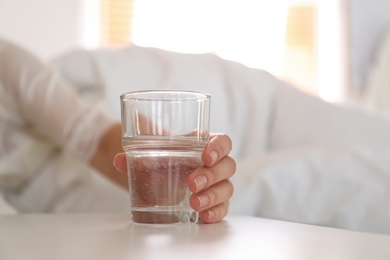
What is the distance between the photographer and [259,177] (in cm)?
122

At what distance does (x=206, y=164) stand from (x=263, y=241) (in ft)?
0.56

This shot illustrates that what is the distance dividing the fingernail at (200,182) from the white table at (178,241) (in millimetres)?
42

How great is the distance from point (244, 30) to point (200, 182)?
3.05 m

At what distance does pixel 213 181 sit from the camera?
75 centimetres

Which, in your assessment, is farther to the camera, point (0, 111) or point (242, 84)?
point (242, 84)

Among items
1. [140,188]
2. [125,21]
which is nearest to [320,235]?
[140,188]

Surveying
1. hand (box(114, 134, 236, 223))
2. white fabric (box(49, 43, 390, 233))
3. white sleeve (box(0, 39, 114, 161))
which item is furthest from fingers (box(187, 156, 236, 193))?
white sleeve (box(0, 39, 114, 161))

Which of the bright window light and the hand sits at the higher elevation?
the hand

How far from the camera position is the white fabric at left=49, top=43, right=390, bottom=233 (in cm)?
121

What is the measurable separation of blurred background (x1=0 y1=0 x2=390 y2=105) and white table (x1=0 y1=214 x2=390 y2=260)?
2.36 meters

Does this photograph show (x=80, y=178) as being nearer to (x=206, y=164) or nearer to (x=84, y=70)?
(x=84, y=70)

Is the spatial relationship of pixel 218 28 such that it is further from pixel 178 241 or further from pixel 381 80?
pixel 178 241

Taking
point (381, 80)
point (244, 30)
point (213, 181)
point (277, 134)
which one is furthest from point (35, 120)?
point (244, 30)

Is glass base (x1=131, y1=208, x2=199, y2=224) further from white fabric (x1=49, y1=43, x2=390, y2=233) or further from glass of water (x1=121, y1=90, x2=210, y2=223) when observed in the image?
white fabric (x1=49, y1=43, x2=390, y2=233)
